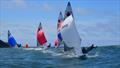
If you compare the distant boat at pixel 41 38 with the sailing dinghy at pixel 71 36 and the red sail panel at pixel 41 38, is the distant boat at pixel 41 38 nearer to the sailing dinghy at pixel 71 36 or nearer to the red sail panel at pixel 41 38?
the red sail panel at pixel 41 38

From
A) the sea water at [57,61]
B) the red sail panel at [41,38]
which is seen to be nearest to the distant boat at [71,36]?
the sea water at [57,61]

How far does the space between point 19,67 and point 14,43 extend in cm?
6604

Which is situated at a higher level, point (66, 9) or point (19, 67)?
point (66, 9)

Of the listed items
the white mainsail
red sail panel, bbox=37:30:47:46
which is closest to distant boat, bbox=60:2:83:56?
the white mainsail

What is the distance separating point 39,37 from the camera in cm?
10150

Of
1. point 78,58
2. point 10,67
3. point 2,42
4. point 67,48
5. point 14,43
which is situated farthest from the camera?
point 2,42

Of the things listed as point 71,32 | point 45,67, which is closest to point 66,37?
point 71,32

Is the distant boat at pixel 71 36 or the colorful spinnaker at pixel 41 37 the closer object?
the distant boat at pixel 71 36

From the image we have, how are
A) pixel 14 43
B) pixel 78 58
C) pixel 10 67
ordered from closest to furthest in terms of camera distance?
pixel 10 67 → pixel 78 58 → pixel 14 43

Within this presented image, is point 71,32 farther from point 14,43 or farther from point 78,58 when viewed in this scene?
point 14,43

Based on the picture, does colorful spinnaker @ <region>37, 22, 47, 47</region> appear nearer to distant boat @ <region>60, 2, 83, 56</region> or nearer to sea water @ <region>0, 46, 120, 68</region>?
sea water @ <region>0, 46, 120, 68</region>

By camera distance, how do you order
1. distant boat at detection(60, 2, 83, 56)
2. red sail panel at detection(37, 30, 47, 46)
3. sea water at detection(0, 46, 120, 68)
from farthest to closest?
red sail panel at detection(37, 30, 47, 46) → distant boat at detection(60, 2, 83, 56) → sea water at detection(0, 46, 120, 68)

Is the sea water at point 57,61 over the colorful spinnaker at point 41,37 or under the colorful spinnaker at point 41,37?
under

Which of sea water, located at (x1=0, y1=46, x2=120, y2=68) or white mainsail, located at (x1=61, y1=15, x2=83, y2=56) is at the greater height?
white mainsail, located at (x1=61, y1=15, x2=83, y2=56)
